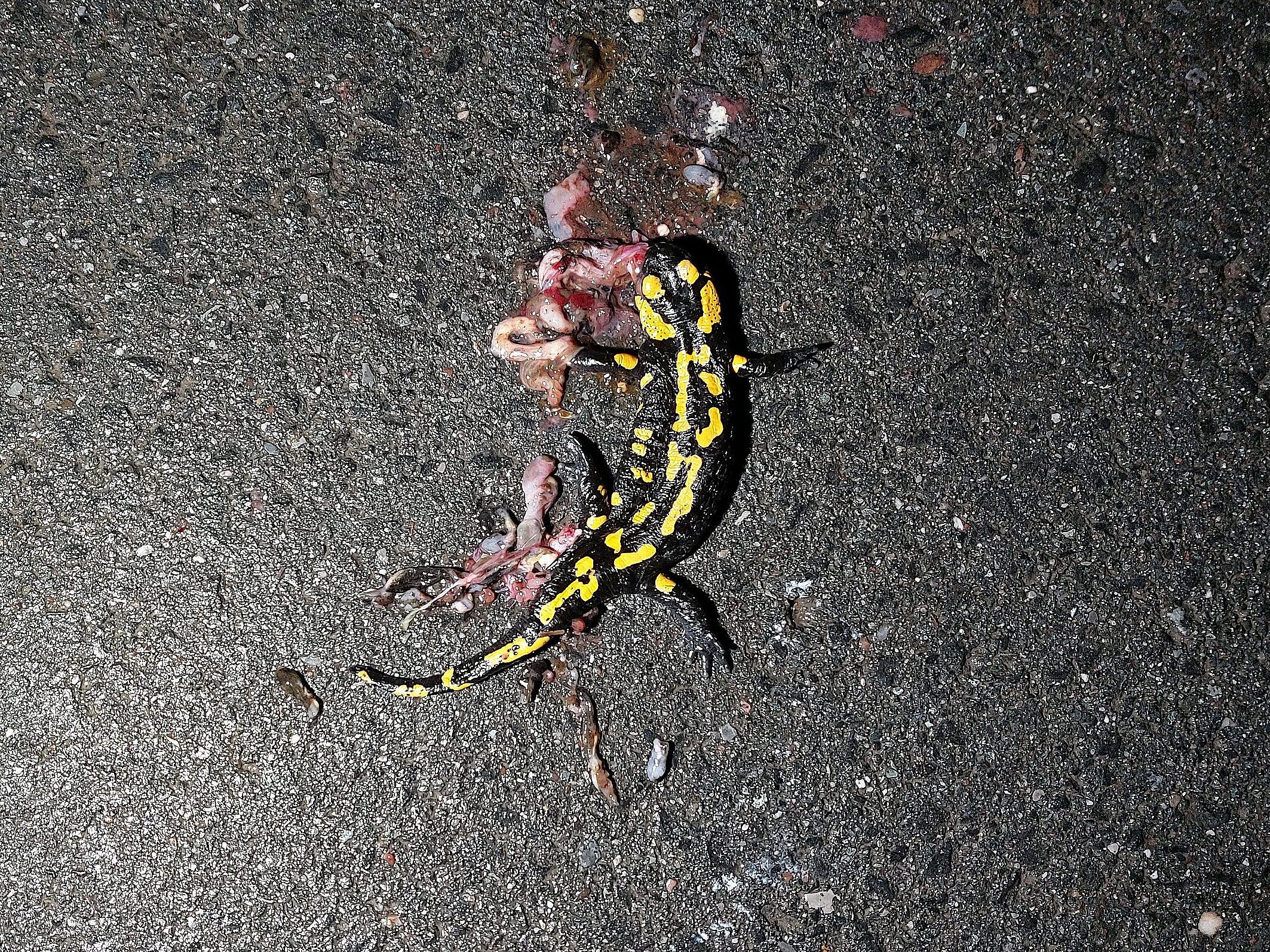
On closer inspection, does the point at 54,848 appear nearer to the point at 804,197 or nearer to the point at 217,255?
the point at 217,255

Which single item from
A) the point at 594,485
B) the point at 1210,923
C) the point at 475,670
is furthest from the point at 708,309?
the point at 1210,923

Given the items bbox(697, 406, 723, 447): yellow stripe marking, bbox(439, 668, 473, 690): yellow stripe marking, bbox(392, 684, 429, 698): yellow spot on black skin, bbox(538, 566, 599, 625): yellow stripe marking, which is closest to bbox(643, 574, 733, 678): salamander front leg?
bbox(538, 566, 599, 625): yellow stripe marking

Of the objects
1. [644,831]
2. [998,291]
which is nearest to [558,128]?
→ [998,291]

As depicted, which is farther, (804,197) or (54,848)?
(804,197)

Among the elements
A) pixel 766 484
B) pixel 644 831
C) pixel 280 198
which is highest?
pixel 280 198

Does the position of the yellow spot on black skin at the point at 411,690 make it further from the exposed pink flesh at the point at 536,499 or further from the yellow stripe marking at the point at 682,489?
the yellow stripe marking at the point at 682,489

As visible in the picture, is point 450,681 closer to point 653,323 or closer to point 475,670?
point 475,670
